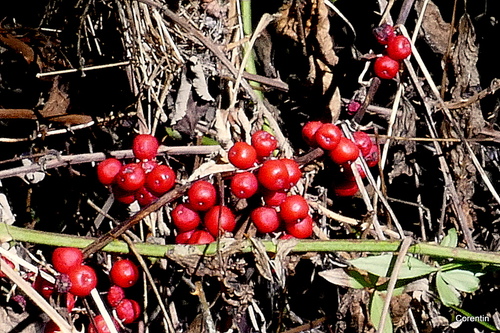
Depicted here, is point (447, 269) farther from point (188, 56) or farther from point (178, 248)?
point (188, 56)

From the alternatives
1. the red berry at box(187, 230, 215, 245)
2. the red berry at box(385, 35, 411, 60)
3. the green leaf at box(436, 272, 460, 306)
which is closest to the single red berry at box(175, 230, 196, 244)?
the red berry at box(187, 230, 215, 245)

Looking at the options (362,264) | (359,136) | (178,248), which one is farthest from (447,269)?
(178,248)

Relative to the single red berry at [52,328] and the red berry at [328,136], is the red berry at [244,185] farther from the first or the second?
the single red berry at [52,328]

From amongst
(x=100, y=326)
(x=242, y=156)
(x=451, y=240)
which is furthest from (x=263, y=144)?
(x=100, y=326)

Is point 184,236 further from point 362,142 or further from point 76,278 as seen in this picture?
point 362,142

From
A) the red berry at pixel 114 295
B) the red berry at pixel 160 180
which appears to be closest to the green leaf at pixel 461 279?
the red berry at pixel 160 180

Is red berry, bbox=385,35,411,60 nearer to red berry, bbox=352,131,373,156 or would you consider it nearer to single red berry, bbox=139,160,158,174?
red berry, bbox=352,131,373,156
